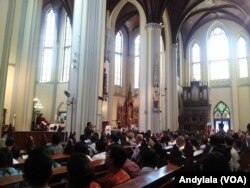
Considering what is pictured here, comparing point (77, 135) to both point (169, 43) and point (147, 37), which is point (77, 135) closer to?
point (147, 37)

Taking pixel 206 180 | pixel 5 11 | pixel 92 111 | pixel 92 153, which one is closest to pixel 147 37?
pixel 92 111

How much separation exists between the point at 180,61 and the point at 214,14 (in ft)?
18.2

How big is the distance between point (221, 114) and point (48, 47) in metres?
17.2

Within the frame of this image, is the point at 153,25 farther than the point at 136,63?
No

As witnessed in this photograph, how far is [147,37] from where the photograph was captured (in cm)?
1941

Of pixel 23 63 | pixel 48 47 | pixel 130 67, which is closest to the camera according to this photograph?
pixel 23 63

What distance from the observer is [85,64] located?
11516 mm

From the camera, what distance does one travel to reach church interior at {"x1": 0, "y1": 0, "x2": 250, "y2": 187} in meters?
12.0

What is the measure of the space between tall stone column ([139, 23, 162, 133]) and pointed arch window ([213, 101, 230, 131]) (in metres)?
10.7

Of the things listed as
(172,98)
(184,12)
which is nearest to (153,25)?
(184,12)

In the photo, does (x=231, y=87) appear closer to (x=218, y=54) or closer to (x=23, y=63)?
(x=218, y=54)

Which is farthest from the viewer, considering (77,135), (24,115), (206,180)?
(24,115)

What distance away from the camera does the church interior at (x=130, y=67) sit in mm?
12047

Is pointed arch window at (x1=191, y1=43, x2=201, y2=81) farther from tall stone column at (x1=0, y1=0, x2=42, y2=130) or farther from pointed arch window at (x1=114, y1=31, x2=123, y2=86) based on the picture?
tall stone column at (x1=0, y1=0, x2=42, y2=130)
